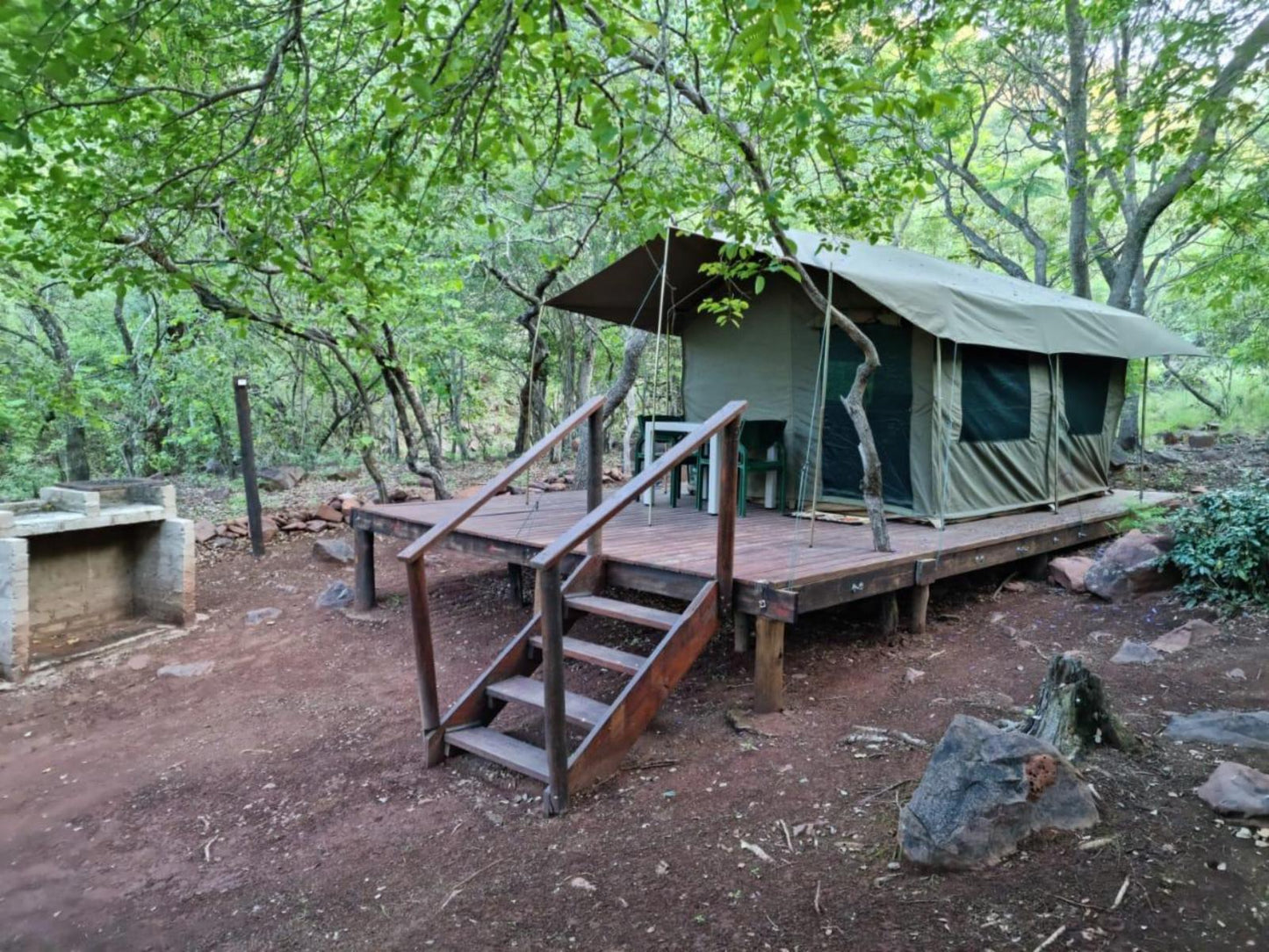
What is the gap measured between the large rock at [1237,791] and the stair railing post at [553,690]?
2.09 m

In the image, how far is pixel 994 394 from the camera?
6035 mm

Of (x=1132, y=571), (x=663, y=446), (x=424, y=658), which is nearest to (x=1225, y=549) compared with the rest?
(x=1132, y=571)

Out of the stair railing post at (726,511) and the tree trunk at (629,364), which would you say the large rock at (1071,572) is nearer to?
the stair railing post at (726,511)

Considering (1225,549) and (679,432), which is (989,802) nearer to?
(1225,549)

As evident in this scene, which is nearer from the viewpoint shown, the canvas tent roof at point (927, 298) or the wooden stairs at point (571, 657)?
the wooden stairs at point (571, 657)

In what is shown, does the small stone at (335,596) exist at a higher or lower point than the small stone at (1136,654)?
lower

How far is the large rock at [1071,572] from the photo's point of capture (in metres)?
5.33

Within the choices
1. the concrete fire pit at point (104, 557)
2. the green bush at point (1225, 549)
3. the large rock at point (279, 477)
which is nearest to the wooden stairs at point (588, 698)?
the green bush at point (1225, 549)

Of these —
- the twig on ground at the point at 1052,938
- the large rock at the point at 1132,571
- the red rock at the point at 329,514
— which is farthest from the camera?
the red rock at the point at 329,514

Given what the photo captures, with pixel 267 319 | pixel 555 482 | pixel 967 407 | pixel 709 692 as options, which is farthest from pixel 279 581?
pixel 967 407

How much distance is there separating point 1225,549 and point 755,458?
3.21m

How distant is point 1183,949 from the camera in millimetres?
1764

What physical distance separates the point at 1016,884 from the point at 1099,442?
22.6 feet

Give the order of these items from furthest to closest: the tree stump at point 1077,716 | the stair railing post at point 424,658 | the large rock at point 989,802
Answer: the stair railing post at point 424,658
the tree stump at point 1077,716
the large rock at point 989,802
